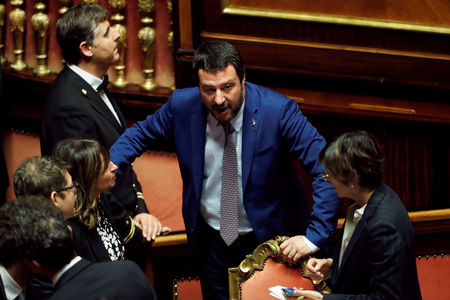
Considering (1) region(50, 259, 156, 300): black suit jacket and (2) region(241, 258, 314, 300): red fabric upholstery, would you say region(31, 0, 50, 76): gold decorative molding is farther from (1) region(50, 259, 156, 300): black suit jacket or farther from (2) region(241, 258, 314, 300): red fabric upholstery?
(1) region(50, 259, 156, 300): black suit jacket

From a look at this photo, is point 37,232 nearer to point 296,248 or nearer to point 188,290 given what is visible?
point 296,248

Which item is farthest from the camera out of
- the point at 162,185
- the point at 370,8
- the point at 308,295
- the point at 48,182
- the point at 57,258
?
the point at 162,185

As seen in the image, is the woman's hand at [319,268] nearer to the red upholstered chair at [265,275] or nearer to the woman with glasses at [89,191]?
the red upholstered chair at [265,275]

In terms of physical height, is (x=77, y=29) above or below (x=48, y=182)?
above

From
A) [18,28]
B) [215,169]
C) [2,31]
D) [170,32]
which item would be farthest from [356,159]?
[2,31]

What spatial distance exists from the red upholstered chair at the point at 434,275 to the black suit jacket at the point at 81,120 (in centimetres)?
108

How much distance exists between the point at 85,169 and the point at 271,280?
67cm

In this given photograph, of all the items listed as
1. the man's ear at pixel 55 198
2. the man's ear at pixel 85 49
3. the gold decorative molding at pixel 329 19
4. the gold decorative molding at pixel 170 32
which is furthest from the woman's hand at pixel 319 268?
the gold decorative molding at pixel 170 32

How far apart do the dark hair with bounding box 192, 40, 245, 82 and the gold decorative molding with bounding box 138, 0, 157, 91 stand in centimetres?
154

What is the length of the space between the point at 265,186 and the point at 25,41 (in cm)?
220

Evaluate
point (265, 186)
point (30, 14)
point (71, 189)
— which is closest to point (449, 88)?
point (265, 186)

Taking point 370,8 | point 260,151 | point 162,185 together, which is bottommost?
point 162,185

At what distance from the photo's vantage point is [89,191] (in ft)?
7.77

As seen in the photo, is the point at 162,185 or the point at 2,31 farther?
the point at 2,31
